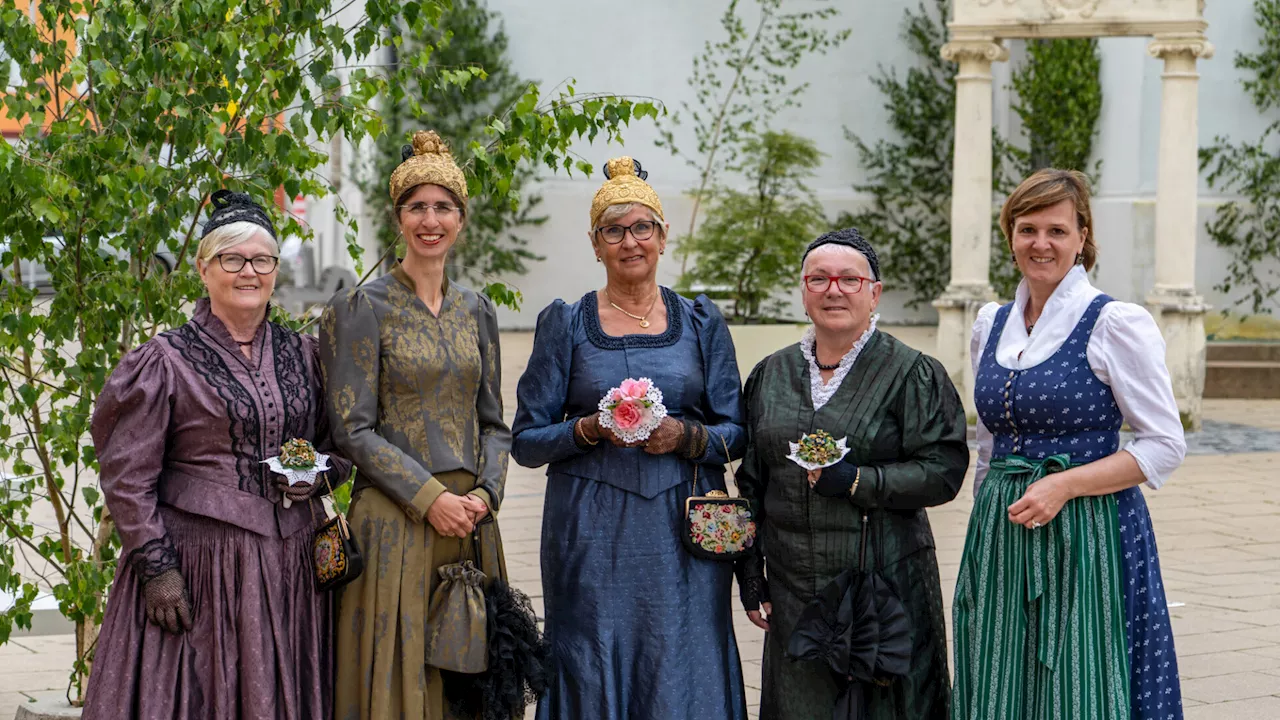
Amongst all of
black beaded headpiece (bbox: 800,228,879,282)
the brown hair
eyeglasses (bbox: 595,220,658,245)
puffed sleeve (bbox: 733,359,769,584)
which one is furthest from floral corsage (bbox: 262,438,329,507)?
the brown hair

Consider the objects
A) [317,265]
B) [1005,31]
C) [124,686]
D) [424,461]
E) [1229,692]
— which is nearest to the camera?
[124,686]

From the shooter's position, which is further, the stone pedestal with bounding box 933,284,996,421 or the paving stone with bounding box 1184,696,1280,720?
the stone pedestal with bounding box 933,284,996,421

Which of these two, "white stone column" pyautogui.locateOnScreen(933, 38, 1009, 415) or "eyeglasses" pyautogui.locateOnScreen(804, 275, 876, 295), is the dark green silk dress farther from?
"white stone column" pyautogui.locateOnScreen(933, 38, 1009, 415)

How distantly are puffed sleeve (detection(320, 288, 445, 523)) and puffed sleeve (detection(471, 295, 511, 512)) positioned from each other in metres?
0.17

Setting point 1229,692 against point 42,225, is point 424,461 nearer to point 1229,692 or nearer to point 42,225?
point 42,225

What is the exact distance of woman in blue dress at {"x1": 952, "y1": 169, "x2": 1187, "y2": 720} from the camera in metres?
3.60

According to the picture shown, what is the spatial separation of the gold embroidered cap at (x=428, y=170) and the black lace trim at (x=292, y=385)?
0.47 m

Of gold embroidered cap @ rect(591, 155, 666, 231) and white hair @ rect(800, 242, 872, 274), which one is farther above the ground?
gold embroidered cap @ rect(591, 155, 666, 231)

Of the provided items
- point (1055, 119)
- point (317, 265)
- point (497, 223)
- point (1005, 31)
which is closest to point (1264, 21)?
point (1055, 119)

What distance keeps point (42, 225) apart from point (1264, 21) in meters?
13.9

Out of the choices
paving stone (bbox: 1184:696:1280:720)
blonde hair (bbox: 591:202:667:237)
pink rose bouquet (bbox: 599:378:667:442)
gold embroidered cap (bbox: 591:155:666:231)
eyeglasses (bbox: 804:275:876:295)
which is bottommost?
paving stone (bbox: 1184:696:1280:720)

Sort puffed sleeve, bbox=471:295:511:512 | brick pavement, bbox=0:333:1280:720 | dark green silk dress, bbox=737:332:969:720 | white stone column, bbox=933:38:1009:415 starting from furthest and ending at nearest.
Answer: white stone column, bbox=933:38:1009:415 → brick pavement, bbox=0:333:1280:720 → puffed sleeve, bbox=471:295:511:512 → dark green silk dress, bbox=737:332:969:720

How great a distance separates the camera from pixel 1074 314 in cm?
367

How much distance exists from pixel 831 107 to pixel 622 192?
13.7 meters
